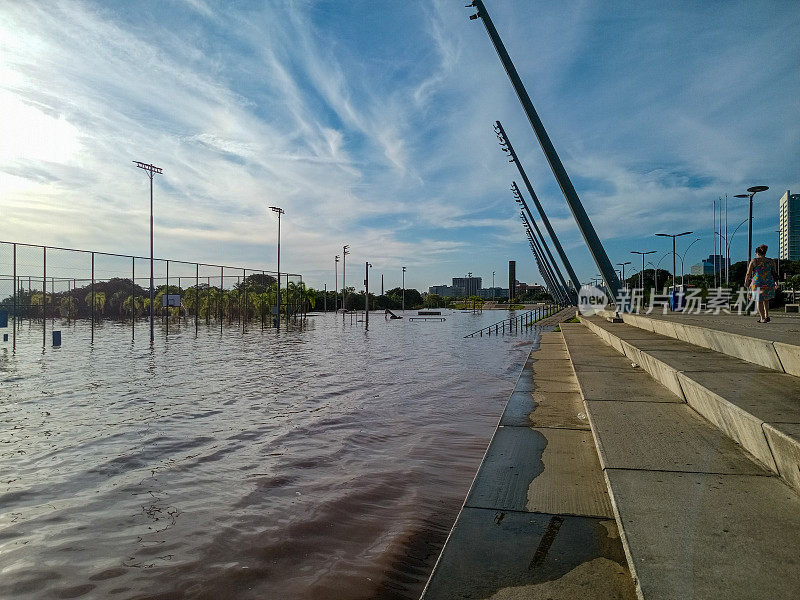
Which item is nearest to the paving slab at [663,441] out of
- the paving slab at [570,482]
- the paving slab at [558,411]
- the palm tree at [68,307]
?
the paving slab at [570,482]

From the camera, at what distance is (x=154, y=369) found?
13711 mm

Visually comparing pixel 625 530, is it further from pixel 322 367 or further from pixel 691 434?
pixel 322 367

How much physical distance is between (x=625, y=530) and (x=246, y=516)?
3.15 metres

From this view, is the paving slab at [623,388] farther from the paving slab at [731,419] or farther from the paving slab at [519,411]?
the paving slab at [519,411]

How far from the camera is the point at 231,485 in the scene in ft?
16.4

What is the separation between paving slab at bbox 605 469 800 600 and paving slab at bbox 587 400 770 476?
186mm

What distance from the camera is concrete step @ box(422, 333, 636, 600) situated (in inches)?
93.0

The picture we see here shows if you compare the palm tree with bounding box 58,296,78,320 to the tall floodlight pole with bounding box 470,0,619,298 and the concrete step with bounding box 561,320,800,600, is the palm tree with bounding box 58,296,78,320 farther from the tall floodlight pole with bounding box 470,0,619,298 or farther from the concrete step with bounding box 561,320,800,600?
the concrete step with bounding box 561,320,800,600

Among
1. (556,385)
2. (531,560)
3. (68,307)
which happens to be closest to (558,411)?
(556,385)

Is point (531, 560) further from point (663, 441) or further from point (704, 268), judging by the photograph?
point (704, 268)

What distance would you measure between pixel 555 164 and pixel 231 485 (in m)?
17.9

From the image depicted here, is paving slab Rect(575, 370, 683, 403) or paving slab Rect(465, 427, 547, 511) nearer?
paving slab Rect(465, 427, 547, 511)

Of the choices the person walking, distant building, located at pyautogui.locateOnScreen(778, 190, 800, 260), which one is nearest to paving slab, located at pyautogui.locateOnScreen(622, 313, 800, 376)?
the person walking

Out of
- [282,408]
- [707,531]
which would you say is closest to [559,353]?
[282,408]
